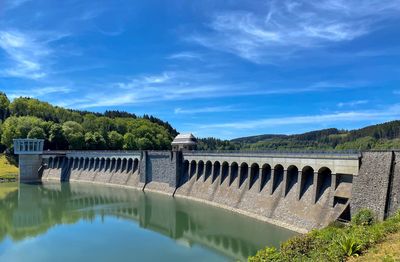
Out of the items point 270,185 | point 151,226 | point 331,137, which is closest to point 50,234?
point 151,226

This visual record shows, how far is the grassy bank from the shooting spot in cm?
9445

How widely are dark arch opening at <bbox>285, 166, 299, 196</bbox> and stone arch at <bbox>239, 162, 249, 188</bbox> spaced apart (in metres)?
8.82

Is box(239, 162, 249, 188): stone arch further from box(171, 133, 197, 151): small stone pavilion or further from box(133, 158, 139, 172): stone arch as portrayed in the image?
box(133, 158, 139, 172): stone arch

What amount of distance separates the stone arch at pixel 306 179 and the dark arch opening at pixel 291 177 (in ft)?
3.88

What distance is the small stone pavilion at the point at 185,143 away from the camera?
72625 mm

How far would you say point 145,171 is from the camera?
7331 cm

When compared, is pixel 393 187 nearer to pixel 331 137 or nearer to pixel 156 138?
pixel 156 138

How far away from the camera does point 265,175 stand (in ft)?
156

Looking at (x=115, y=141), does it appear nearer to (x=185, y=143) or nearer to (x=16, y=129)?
(x=16, y=129)

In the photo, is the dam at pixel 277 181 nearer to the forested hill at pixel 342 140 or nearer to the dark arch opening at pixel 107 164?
the dark arch opening at pixel 107 164

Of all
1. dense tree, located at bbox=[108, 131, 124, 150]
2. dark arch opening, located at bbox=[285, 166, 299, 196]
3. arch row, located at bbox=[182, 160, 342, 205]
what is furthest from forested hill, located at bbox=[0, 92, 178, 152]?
dark arch opening, located at bbox=[285, 166, 299, 196]

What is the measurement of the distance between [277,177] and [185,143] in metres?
30.1

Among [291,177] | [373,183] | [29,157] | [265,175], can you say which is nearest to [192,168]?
[265,175]

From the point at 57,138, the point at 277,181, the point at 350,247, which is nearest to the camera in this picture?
the point at 350,247
